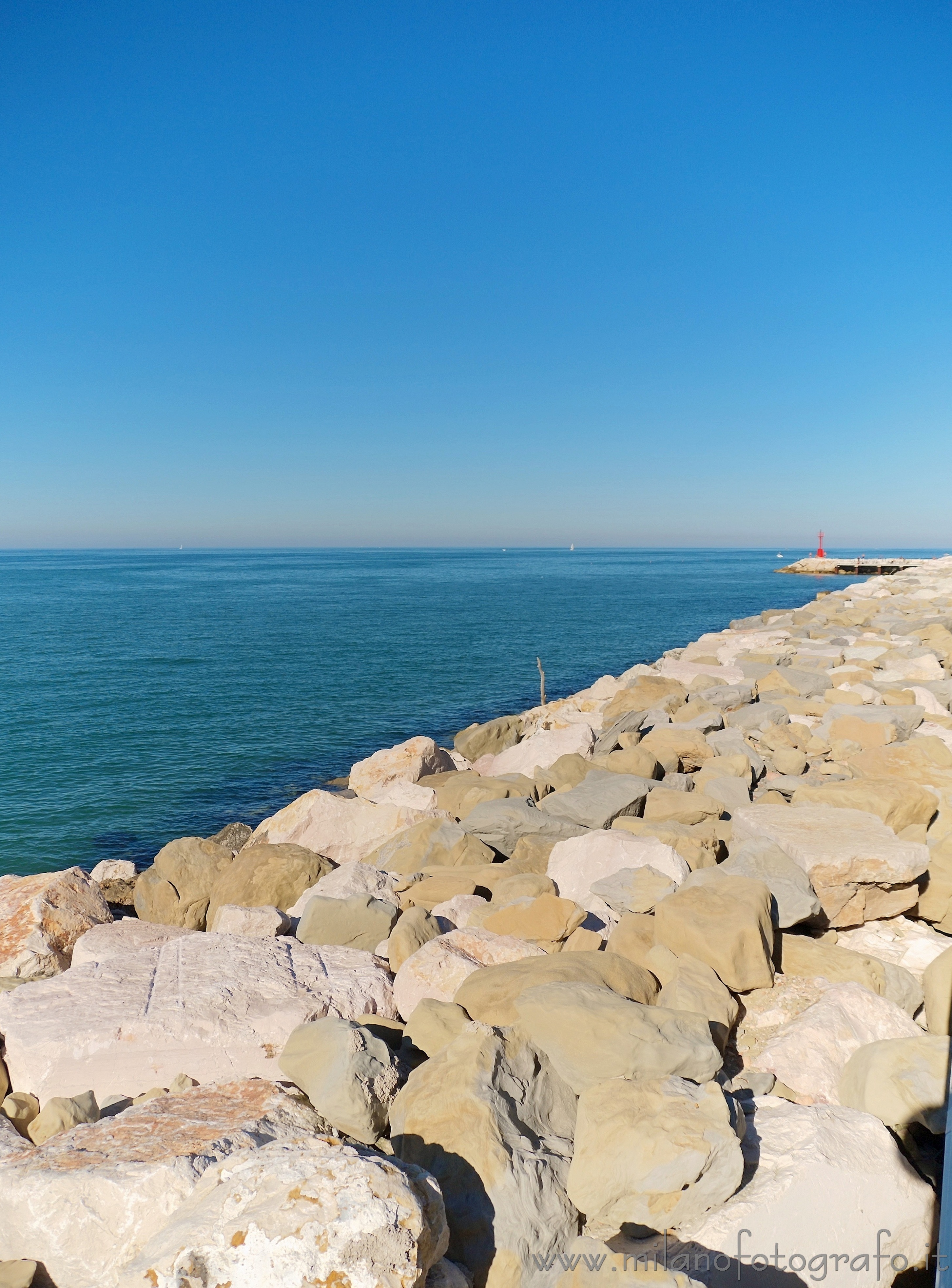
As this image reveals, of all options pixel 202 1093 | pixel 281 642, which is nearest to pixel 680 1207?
pixel 202 1093

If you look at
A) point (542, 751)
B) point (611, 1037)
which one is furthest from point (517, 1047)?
point (542, 751)

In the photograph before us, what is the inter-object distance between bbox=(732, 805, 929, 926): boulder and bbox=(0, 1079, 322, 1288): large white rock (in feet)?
15.4

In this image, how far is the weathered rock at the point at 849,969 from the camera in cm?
541

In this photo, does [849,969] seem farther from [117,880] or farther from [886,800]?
[117,880]

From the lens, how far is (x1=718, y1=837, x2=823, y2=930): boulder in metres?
5.95

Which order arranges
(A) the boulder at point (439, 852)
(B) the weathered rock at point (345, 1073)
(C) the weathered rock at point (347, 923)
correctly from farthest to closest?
1. (A) the boulder at point (439, 852)
2. (C) the weathered rock at point (347, 923)
3. (B) the weathered rock at point (345, 1073)

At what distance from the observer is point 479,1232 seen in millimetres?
3400

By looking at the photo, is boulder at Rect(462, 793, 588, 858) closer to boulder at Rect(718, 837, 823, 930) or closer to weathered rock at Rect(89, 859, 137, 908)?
boulder at Rect(718, 837, 823, 930)

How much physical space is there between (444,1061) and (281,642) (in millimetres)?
37583

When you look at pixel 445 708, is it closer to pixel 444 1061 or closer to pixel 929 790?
pixel 929 790

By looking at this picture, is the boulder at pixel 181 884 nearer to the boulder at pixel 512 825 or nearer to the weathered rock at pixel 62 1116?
the boulder at pixel 512 825

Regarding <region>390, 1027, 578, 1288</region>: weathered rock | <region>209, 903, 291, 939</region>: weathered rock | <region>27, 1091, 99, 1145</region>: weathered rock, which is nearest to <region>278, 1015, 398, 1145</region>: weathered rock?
<region>390, 1027, 578, 1288</region>: weathered rock

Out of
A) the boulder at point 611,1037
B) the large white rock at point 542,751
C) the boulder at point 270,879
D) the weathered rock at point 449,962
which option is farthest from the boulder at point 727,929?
the large white rock at point 542,751

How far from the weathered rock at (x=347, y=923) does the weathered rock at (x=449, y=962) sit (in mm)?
881
